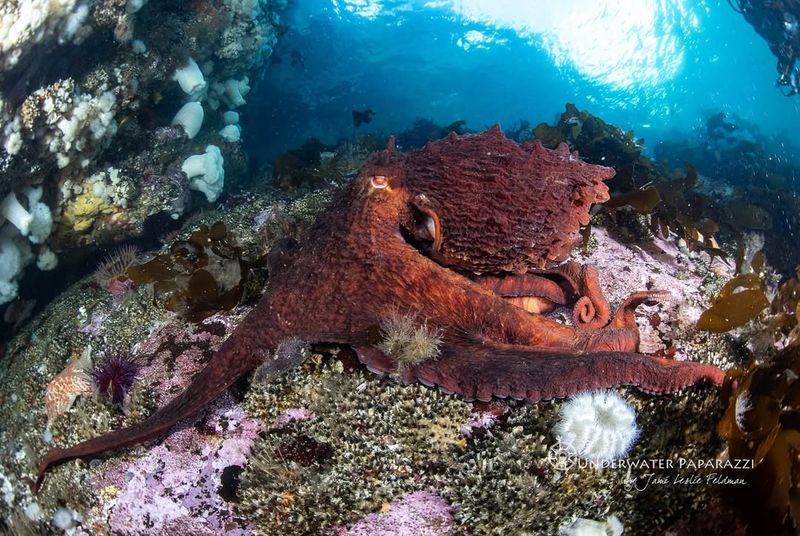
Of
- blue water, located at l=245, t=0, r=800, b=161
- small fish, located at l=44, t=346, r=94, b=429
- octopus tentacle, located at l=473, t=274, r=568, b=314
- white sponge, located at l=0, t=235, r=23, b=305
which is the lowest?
blue water, located at l=245, t=0, r=800, b=161

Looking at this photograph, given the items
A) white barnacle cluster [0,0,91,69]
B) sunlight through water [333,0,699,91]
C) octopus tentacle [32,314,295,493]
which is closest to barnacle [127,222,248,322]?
octopus tentacle [32,314,295,493]

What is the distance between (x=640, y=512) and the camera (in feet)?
9.87

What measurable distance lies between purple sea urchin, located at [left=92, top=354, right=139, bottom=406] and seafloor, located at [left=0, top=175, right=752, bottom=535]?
0.09 metres

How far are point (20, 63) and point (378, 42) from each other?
3662 cm

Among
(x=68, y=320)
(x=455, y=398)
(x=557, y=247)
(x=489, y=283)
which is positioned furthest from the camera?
(x=68, y=320)

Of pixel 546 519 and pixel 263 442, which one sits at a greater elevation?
pixel 546 519

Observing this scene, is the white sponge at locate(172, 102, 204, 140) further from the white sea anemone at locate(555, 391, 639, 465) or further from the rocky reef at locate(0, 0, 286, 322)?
the white sea anemone at locate(555, 391, 639, 465)

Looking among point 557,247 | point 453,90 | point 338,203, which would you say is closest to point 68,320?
point 338,203

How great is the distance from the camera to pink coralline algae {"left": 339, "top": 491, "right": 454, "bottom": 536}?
2.97 m

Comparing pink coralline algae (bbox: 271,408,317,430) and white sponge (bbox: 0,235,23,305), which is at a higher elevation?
pink coralline algae (bbox: 271,408,317,430)

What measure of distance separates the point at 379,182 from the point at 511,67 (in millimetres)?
50133

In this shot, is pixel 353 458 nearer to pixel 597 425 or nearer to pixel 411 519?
pixel 411 519

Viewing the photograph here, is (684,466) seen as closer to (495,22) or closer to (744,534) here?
(744,534)

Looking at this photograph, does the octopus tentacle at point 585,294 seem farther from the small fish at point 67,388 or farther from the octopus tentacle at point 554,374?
the small fish at point 67,388
